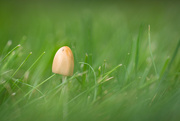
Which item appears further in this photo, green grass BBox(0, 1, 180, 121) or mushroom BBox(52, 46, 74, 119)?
mushroom BBox(52, 46, 74, 119)

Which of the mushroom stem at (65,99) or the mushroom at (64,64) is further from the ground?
the mushroom at (64,64)

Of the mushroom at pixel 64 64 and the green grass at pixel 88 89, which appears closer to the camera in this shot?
the green grass at pixel 88 89

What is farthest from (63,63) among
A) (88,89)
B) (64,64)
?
(88,89)

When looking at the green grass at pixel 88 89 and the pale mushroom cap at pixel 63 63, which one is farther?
the pale mushroom cap at pixel 63 63

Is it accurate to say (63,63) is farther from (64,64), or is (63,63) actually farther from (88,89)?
(88,89)

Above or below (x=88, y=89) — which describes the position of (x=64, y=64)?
above

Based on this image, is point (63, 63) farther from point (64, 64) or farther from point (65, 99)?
point (65, 99)

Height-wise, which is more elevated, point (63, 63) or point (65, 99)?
point (63, 63)

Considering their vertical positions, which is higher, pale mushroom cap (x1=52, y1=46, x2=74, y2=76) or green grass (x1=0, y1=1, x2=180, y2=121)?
pale mushroom cap (x1=52, y1=46, x2=74, y2=76)

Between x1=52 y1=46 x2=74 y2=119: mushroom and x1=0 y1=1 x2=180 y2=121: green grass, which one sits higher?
x1=52 y1=46 x2=74 y2=119: mushroom

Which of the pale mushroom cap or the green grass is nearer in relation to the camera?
the green grass

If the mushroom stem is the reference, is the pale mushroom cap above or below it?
above

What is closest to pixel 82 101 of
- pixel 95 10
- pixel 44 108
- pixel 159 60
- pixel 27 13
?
pixel 44 108
